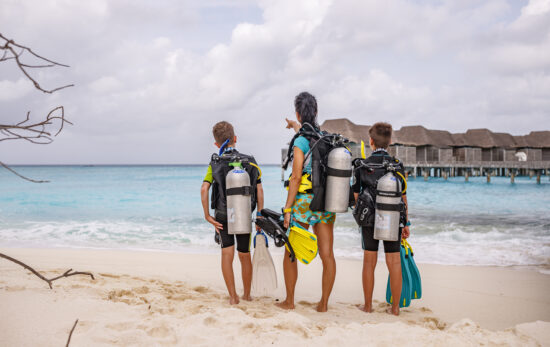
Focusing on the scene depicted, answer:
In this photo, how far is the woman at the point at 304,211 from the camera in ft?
11.7

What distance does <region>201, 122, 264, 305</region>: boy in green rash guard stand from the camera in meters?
3.75

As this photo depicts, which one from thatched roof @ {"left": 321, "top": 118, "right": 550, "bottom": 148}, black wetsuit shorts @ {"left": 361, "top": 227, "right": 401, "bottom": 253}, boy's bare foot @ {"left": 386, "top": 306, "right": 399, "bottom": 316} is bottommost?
boy's bare foot @ {"left": 386, "top": 306, "right": 399, "bottom": 316}

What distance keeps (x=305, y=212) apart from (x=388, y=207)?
0.77 m

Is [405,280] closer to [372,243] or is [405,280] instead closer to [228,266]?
[372,243]

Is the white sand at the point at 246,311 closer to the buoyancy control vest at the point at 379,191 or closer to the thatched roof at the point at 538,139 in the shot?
the buoyancy control vest at the point at 379,191

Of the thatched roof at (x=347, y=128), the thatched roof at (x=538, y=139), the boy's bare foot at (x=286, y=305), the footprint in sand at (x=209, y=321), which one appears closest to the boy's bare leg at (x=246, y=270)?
the boy's bare foot at (x=286, y=305)

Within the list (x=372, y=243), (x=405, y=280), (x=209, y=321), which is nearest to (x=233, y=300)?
(x=209, y=321)

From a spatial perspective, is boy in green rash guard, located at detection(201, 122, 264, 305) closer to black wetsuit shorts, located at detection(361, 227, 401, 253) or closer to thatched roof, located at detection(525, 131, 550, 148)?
black wetsuit shorts, located at detection(361, 227, 401, 253)

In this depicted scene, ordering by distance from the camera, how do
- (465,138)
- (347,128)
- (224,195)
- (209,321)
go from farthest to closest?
1. (465,138)
2. (347,128)
3. (224,195)
4. (209,321)

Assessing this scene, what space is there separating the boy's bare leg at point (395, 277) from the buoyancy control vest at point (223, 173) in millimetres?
1493

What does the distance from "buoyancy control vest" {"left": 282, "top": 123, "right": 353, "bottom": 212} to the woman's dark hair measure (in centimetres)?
8

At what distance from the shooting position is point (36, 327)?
292 centimetres

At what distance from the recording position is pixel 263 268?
4.00m

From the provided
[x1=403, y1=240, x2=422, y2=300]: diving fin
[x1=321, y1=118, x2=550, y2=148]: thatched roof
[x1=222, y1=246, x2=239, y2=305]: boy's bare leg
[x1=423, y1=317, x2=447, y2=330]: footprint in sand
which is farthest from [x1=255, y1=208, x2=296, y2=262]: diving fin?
[x1=321, y1=118, x2=550, y2=148]: thatched roof
